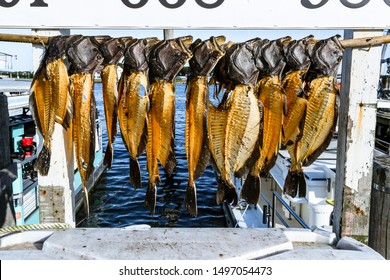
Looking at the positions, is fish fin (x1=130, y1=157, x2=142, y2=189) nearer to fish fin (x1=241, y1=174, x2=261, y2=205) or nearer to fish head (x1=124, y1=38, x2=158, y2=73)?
fish head (x1=124, y1=38, x2=158, y2=73)

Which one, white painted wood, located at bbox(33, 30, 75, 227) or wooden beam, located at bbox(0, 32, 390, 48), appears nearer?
wooden beam, located at bbox(0, 32, 390, 48)

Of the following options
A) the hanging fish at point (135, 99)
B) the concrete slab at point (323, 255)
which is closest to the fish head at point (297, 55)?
the hanging fish at point (135, 99)

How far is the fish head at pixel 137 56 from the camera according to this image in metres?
2.99

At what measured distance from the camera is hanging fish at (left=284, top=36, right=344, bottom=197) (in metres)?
3.04

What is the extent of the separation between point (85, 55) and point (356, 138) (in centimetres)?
228

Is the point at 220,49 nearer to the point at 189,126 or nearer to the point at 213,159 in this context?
the point at 189,126

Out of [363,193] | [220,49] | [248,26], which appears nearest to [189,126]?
[220,49]

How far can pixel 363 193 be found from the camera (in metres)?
3.40

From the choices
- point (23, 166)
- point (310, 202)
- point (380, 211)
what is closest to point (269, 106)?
point (380, 211)

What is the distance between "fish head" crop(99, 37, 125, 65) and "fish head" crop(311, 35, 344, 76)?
57.6 inches

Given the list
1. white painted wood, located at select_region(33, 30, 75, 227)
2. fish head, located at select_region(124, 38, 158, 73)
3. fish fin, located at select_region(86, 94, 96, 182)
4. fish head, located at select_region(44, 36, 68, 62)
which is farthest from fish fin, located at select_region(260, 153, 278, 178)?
fish head, located at select_region(44, 36, 68, 62)

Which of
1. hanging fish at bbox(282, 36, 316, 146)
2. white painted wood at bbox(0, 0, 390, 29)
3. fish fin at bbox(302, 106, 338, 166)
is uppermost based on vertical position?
white painted wood at bbox(0, 0, 390, 29)

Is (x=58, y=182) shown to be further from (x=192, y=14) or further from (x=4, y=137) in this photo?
(x=192, y=14)

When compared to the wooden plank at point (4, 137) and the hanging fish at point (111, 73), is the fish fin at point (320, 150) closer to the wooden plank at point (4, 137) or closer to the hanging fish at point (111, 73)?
the hanging fish at point (111, 73)
